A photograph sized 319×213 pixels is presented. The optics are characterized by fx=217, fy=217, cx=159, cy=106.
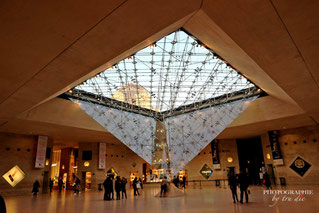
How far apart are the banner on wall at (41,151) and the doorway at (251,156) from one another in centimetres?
2234

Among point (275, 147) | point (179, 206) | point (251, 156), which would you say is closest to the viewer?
point (179, 206)

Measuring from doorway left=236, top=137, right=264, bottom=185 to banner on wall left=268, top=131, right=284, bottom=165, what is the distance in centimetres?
689

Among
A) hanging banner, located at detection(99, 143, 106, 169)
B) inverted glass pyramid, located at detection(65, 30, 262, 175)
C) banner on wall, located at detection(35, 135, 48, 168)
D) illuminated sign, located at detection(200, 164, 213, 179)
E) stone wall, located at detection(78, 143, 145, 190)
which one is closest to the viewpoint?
inverted glass pyramid, located at detection(65, 30, 262, 175)

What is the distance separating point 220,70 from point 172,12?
1022 centimetres

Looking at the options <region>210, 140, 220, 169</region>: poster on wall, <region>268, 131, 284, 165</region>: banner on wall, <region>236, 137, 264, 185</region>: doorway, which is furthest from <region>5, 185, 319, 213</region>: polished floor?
<region>236, 137, 264, 185</region>: doorway

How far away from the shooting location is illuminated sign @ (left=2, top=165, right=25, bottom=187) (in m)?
17.7

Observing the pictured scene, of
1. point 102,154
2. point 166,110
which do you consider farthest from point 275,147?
point 102,154

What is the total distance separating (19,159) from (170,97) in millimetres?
13990

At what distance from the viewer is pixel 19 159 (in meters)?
18.6

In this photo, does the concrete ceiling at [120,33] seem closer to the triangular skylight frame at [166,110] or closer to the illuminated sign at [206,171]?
the triangular skylight frame at [166,110]

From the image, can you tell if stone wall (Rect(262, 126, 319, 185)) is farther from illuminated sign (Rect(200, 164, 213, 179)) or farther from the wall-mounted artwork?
illuminated sign (Rect(200, 164, 213, 179))

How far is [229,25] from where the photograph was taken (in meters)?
6.16

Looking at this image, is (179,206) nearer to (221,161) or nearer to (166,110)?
(166,110)

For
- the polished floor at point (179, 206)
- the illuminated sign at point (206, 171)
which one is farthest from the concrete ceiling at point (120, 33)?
the illuminated sign at point (206, 171)
